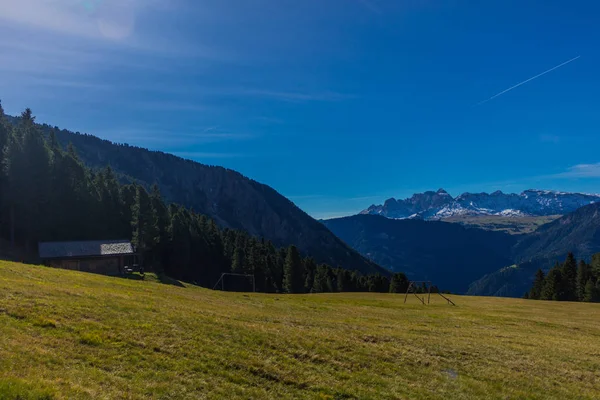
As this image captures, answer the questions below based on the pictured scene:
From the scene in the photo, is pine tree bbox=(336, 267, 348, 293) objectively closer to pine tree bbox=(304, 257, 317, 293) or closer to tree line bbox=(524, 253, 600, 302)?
pine tree bbox=(304, 257, 317, 293)

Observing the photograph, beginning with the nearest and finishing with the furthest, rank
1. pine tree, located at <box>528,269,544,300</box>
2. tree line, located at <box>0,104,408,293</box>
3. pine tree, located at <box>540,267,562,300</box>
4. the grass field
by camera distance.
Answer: the grass field < tree line, located at <box>0,104,408,293</box> < pine tree, located at <box>540,267,562,300</box> < pine tree, located at <box>528,269,544,300</box>

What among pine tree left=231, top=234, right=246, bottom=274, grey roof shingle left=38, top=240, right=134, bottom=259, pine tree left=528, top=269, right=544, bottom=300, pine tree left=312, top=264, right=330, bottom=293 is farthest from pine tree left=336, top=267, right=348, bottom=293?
grey roof shingle left=38, top=240, right=134, bottom=259

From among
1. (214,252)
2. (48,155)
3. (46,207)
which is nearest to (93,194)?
(46,207)

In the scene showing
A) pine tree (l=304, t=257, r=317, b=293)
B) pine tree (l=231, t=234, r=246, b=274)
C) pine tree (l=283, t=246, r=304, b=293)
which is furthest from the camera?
pine tree (l=304, t=257, r=317, b=293)

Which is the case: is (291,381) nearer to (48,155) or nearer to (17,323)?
(17,323)

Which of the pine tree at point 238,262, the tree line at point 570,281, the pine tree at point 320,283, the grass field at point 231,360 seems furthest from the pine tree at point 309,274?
the grass field at point 231,360

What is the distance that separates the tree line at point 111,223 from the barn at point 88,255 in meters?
9.95

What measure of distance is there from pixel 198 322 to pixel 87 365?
8.17 m

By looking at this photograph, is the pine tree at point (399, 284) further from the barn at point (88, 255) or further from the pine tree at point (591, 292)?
the barn at point (88, 255)

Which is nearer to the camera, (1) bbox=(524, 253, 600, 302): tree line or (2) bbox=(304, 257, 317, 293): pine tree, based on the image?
(1) bbox=(524, 253, 600, 302): tree line

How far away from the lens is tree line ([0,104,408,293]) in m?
73.4

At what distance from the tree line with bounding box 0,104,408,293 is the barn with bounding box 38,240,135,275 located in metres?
9.95

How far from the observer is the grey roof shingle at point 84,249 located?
220 feet

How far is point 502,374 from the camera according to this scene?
19922mm
